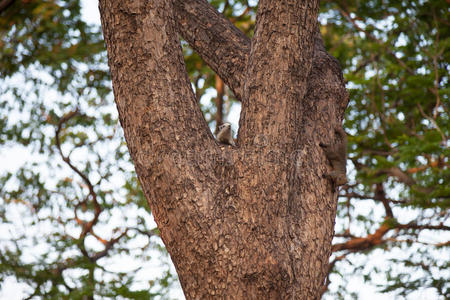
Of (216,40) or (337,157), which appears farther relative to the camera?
(216,40)

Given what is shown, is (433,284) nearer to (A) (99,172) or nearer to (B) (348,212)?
(B) (348,212)

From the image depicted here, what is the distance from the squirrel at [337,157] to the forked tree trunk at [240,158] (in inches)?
1.4

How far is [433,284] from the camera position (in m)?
5.38

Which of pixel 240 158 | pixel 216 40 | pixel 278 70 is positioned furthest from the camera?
pixel 216 40

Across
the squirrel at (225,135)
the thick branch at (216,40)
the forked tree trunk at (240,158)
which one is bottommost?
the forked tree trunk at (240,158)

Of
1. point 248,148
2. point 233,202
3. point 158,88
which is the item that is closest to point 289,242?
point 233,202

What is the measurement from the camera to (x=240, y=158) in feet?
6.77

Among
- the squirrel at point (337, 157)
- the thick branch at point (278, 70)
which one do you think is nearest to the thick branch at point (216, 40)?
the thick branch at point (278, 70)

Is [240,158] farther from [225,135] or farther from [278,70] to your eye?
[225,135]

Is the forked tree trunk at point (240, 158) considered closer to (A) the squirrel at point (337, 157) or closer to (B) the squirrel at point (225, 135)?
(A) the squirrel at point (337, 157)

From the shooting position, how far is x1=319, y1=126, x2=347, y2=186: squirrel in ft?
7.41

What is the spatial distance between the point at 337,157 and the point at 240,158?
1.80 ft

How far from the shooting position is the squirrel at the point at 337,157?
2.26 meters

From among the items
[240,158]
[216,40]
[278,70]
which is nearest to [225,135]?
[216,40]
